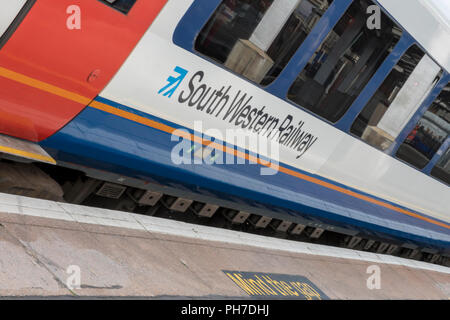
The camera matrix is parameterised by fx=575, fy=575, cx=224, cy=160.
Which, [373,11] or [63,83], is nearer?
[63,83]

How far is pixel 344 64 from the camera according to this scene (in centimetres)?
615

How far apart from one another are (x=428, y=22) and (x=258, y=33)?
293 cm

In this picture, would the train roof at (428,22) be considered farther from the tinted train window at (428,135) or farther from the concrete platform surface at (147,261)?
the concrete platform surface at (147,261)

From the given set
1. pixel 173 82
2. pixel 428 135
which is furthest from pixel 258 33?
pixel 428 135

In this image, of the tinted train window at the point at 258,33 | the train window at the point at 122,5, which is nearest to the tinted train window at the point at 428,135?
the tinted train window at the point at 258,33

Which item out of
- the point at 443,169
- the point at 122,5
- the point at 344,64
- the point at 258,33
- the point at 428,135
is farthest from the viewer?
the point at 443,169

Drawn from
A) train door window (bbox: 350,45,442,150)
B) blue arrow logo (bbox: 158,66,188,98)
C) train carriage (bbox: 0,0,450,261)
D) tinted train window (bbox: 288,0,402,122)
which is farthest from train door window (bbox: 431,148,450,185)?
blue arrow logo (bbox: 158,66,188,98)

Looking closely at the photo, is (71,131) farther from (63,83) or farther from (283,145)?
(283,145)

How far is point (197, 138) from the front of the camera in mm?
5172

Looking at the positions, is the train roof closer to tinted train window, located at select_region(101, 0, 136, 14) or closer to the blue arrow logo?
the blue arrow logo

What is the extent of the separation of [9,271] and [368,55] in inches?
185

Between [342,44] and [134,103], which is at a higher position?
[342,44]

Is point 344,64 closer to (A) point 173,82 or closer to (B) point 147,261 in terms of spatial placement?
(A) point 173,82

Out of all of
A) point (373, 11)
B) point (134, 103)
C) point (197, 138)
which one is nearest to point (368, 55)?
point (373, 11)
